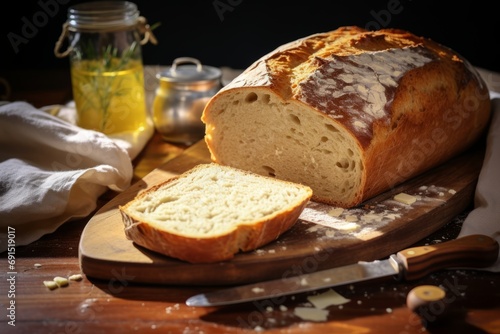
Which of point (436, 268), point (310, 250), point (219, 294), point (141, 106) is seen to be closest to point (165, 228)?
point (219, 294)

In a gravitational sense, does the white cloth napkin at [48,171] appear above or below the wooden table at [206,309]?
above

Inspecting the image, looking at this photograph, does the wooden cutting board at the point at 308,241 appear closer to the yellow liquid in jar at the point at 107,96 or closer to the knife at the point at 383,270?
the knife at the point at 383,270

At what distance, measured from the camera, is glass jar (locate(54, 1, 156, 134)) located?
3.89 meters

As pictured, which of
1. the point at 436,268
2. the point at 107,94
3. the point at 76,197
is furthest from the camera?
the point at 107,94

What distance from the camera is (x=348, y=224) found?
2910 mm

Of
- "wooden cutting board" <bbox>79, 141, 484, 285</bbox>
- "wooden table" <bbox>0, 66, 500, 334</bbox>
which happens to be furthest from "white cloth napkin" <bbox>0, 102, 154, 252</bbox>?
"wooden table" <bbox>0, 66, 500, 334</bbox>

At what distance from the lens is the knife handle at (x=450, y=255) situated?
258 centimetres

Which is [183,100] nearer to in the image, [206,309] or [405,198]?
[405,198]

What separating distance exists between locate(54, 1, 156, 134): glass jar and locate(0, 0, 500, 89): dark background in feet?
3.48

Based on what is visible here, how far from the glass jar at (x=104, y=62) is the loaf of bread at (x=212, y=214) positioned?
1086 millimetres

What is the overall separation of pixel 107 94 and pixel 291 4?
5.30ft

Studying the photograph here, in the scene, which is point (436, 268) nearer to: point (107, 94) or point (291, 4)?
point (107, 94)

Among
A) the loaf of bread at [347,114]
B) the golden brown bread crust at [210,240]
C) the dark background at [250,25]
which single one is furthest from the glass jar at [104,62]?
the golden brown bread crust at [210,240]

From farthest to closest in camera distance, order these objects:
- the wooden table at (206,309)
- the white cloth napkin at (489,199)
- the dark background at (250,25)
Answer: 1. the dark background at (250,25)
2. the white cloth napkin at (489,199)
3. the wooden table at (206,309)
